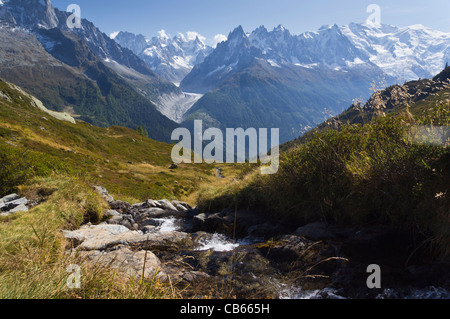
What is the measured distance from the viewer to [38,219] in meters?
8.52

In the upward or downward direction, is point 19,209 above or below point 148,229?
above

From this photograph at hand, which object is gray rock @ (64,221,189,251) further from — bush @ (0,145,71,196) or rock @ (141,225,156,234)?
bush @ (0,145,71,196)

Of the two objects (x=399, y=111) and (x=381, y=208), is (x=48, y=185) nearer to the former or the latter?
(x=381, y=208)

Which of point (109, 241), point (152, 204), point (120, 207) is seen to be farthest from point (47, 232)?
point (152, 204)

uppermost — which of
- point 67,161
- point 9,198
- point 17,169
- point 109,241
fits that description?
point 67,161

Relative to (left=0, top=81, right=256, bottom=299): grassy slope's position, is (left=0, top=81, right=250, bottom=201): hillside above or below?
above

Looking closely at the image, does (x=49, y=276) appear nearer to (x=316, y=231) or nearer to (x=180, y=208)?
(x=316, y=231)

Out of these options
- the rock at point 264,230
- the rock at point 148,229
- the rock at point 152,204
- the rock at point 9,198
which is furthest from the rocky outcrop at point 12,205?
the rock at point 264,230

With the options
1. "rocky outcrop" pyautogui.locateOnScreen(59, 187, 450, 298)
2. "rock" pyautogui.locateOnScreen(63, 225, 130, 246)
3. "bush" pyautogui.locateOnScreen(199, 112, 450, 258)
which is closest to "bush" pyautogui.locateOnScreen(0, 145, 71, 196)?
"rocky outcrop" pyautogui.locateOnScreen(59, 187, 450, 298)

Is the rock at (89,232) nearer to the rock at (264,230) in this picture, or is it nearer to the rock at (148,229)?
the rock at (148,229)

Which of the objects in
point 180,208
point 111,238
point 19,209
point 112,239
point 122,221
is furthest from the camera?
point 180,208
